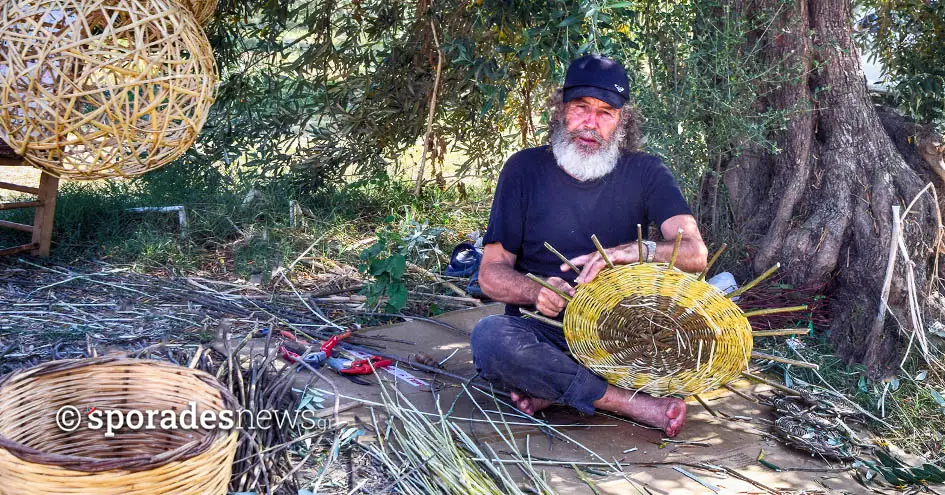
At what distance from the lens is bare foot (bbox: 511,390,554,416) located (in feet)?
9.61

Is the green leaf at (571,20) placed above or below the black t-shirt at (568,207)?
above

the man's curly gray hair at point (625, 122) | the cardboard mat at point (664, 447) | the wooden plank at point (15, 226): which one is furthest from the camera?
the wooden plank at point (15, 226)

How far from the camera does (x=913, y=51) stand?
4242 millimetres

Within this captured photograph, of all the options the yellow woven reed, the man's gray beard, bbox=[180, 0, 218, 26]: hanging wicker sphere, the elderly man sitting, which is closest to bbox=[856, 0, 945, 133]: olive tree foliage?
the elderly man sitting

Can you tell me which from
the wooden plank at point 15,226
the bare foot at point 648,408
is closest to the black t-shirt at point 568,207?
the bare foot at point 648,408

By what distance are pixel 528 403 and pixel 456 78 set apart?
9.43ft

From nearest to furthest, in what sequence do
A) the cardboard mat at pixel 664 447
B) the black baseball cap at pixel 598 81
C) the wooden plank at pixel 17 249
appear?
the cardboard mat at pixel 664 447 < the black baseball cap at pixel 598 81 < the wooden plank at pixel 17 249

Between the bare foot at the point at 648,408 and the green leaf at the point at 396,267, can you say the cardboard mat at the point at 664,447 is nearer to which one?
the bare foot at the point at 648,408

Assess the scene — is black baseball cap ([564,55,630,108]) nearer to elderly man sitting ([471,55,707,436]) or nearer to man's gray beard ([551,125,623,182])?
elderly man sitting ([471,55,707,436])

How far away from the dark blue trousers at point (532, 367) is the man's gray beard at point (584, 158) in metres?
0.61

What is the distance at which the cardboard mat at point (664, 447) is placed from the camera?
100 inches

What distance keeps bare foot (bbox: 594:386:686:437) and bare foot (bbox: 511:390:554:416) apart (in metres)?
0.18

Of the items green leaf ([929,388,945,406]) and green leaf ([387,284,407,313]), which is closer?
green leaf ([929,388,945,406])

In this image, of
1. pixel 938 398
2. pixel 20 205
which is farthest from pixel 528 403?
pixel 20 205
